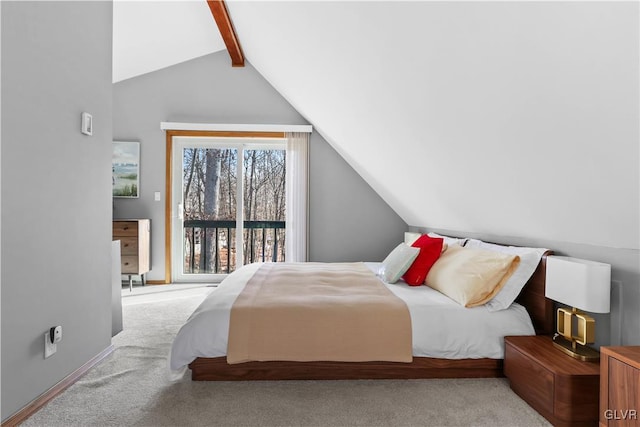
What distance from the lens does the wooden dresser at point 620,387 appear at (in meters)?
1.31

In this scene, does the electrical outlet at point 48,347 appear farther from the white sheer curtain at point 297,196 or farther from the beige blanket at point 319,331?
the white sheer curtain at point 297,196

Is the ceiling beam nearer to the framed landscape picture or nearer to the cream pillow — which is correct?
the framed landscape picture

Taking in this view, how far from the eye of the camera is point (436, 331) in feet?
6.86

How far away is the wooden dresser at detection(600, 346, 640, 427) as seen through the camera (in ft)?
4.31

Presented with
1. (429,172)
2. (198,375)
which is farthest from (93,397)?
(429,172)

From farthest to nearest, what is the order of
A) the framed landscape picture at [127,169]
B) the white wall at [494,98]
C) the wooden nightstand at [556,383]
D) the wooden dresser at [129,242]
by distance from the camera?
the framed landscape picture at [127,169], the wooden dresser at [129,242], the wooden nightstand at [556,383], the white wall at [494,98]

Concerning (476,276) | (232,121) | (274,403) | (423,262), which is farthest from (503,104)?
(232,121)

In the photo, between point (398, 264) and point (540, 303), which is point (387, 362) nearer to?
point (398, 264)

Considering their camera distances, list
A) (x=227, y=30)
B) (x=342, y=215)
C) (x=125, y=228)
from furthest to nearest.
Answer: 1. (x=342, y=215)
2. (x=125, y=228)
3. (x=227, y=30)

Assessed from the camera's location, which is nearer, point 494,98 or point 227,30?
point 494,98

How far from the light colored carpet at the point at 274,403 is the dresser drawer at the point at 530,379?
5cm

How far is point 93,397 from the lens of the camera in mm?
1937

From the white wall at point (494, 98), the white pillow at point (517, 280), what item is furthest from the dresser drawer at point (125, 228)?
the white pillow at point (517, 280)

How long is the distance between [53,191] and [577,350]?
2.64 metres
